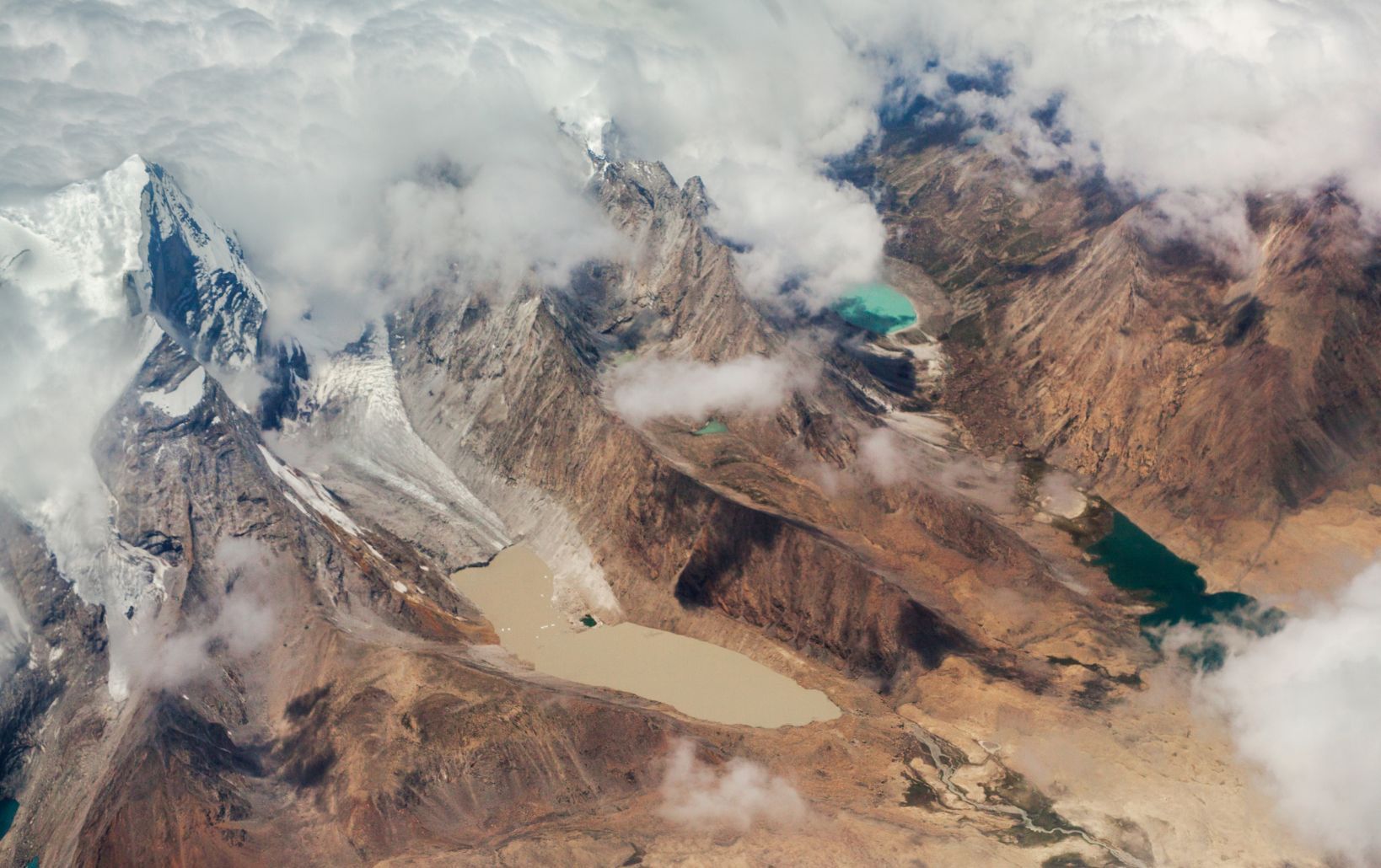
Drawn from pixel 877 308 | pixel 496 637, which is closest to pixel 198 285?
pixel 496 637

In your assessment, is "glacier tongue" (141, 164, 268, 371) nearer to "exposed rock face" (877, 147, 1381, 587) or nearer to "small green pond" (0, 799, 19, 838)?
"small green pond" (0, 799, 19, 838)

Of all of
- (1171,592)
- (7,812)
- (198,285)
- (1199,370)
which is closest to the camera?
(7,812)

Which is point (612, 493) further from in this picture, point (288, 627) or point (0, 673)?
point (0, 673)

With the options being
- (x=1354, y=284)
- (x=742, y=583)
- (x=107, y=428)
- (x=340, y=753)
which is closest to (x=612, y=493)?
(x=742, y=583)

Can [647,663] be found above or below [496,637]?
above

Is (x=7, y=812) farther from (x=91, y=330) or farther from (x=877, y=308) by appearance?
(x=877, y=308)

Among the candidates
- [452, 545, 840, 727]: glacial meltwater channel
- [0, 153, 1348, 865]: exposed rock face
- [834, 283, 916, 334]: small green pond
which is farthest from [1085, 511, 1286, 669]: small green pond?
[834, 283, 916, 334]: small green pond
